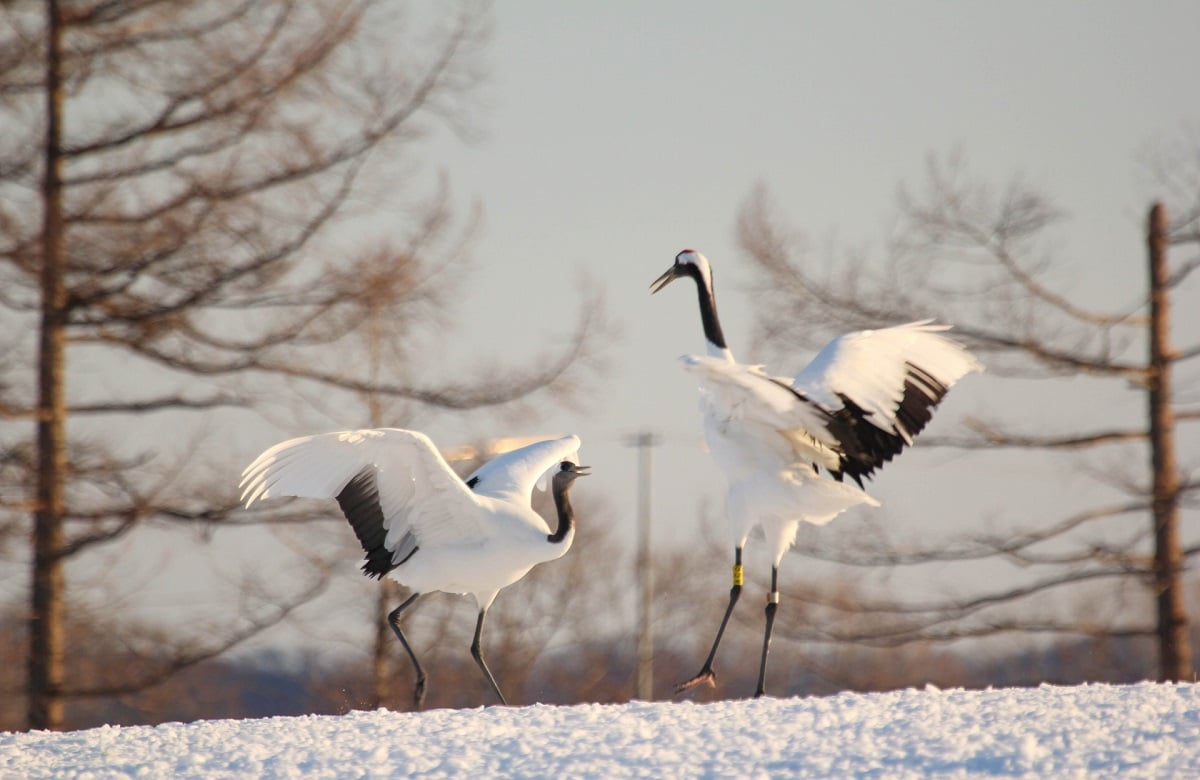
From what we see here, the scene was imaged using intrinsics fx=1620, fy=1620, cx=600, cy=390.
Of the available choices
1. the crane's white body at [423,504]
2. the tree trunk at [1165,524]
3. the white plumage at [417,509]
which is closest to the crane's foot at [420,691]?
the white plumage at [417,509]

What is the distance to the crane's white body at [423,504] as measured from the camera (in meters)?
9.71

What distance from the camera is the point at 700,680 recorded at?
32.8 ft

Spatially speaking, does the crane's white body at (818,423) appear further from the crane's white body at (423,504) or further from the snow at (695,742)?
the snow at (695,742)

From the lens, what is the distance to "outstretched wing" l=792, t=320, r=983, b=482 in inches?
373

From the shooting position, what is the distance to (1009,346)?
16781mm

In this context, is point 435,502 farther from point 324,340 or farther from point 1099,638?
point 1099,638

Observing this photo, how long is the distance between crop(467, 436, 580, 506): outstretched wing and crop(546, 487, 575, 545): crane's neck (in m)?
0.22

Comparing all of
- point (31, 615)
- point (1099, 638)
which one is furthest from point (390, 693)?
point (1099, 638)

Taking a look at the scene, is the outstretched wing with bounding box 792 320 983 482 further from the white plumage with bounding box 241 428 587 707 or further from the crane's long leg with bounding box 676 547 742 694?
the white plumage with bounding box 241 428 587 707

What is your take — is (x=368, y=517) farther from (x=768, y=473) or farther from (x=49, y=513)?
(x=49, y=513)

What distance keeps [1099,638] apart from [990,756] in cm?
1175

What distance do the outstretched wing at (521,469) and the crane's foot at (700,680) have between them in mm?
1686

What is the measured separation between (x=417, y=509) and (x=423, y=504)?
0.24 feet


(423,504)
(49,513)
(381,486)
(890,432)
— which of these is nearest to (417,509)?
(423,504)
